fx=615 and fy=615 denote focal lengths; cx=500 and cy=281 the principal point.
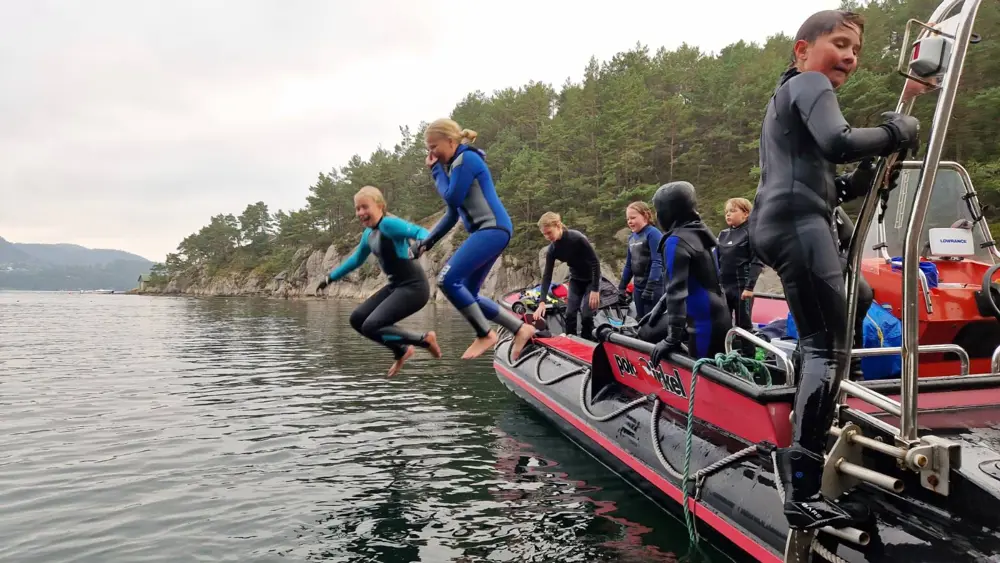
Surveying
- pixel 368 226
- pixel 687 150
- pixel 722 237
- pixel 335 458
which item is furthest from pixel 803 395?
pixel 687 150

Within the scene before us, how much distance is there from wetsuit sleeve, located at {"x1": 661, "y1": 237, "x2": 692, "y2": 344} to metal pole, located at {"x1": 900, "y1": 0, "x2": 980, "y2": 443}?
257cm

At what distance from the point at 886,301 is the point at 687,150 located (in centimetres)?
4776

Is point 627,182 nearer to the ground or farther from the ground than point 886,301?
farther from the ground

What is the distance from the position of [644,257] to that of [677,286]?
129 inches

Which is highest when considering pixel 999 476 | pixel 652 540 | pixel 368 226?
pixel 368 226

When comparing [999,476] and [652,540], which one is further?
[652,540]

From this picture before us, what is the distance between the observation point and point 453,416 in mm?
10234

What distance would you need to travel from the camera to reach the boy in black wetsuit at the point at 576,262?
892 cm

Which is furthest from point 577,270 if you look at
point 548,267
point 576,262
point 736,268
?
point 736,268

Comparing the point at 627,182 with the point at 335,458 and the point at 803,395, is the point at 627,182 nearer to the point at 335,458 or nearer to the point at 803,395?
the point at 335,458

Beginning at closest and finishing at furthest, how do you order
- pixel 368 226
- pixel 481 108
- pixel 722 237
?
pixel 368 226 → pixel 722 237 → pixel 481 108

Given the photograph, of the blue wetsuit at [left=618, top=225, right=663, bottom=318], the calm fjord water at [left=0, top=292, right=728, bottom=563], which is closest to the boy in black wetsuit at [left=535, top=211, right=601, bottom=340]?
the blue wetsuit at [left=618, top=225, right=663, bottom=318]

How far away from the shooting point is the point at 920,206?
2.85m

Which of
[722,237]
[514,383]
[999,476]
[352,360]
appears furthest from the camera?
[352,360]
